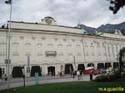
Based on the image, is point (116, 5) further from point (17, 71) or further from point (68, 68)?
point (68, 68)

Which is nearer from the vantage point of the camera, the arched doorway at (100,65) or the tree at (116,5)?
the tree at (116,5)

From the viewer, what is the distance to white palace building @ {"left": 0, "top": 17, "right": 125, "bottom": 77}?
61281mm

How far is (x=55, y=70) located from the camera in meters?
67.6

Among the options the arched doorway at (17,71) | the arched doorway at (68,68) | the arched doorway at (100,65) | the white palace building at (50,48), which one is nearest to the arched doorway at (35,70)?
the white palace building at (50,48)

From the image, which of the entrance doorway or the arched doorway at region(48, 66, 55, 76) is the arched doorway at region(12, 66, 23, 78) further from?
the entrance doorway

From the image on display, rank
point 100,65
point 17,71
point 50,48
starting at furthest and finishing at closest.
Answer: point 100,65, point 50,48, point 17,71

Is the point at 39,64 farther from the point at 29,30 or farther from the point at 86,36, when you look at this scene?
the point at 86,36

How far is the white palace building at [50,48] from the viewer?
61.3 metres

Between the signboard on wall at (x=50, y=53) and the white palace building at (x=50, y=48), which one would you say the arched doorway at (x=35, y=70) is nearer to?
the white palace building at (x=50, y=48)

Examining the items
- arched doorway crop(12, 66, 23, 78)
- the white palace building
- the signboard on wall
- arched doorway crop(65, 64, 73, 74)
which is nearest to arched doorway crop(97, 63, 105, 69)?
the white palace building

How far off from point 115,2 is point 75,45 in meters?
57.4

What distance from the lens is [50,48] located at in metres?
67.9

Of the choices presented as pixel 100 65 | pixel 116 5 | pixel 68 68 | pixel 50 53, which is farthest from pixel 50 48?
pixel 116 5

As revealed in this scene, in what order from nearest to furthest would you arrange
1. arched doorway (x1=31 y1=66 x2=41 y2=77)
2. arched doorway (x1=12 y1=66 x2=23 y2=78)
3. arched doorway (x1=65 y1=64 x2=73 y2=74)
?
arched doorway (x1=12 y1=66 x2=23 y2=78) → arched doorway (x1=31 y1=66 x2=41 y2=77) → arched doorway (x1=65 y1=64 x2=73 y2=74)
